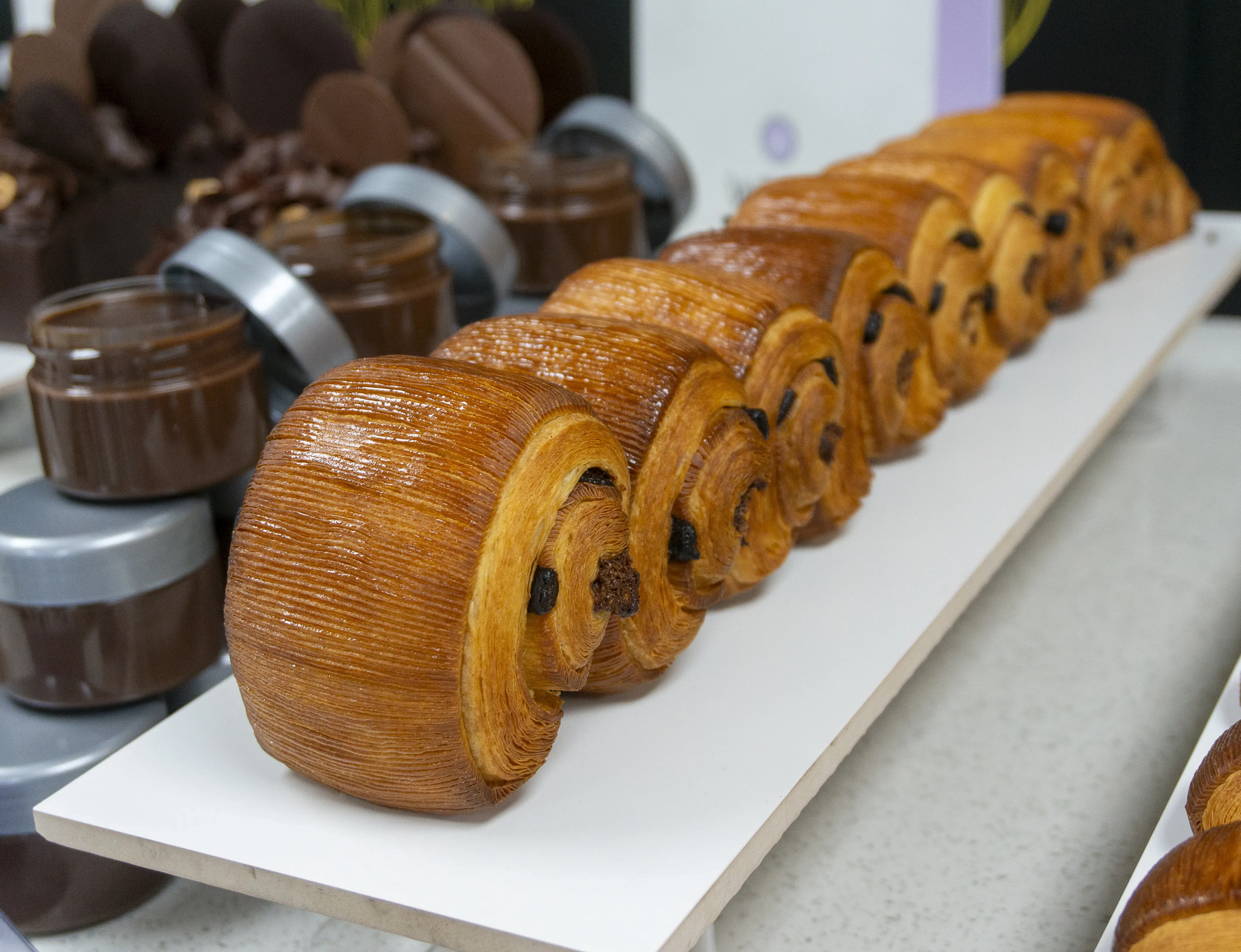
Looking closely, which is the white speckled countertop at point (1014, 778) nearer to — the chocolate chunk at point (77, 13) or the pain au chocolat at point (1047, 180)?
the pain au chocolat at point (1047, 180)

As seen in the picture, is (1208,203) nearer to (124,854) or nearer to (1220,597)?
(1220,597)

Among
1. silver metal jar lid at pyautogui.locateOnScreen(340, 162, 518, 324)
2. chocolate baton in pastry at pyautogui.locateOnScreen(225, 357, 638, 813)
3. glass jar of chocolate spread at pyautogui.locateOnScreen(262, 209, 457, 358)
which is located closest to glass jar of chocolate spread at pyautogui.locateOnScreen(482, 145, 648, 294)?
silver metal jar lid at pyautogui.locateOnScreen(340, 162, 518, 324)

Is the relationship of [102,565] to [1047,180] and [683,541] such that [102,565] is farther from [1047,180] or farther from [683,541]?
[1047,180]

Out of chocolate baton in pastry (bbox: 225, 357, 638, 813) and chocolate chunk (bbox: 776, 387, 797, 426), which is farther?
chocolate chunk (bbox: 776, 387, 797, 426)

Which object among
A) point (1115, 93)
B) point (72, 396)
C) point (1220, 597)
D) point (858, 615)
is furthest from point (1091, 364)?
point (1115, 93)

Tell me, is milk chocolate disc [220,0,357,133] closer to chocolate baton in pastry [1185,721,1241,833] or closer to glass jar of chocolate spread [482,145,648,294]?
glass jar of chocolate spread [482,145,648,294]

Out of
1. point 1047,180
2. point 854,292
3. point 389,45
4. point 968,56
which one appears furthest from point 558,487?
point 968,56

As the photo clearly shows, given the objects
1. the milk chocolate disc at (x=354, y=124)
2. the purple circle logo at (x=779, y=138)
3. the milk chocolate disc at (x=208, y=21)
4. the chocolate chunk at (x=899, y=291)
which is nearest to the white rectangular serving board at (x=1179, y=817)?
the chocolate chunk at (x=899, y=291)
